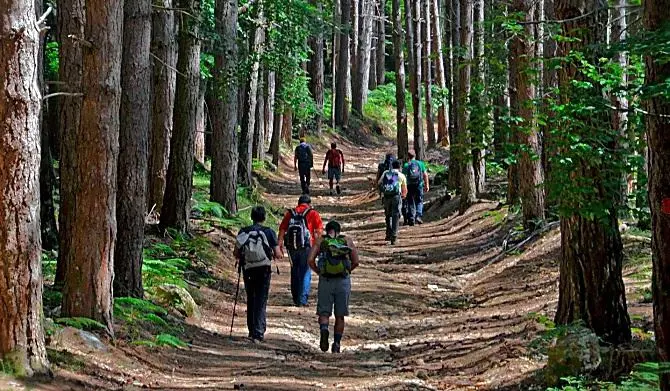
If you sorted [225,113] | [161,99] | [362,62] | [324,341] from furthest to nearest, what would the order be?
1. [362,62]
2. [225,113]
3. [161,99]
4. [324,341]

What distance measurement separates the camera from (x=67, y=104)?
1042 centimetres

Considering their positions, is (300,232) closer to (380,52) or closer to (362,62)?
(362,62)

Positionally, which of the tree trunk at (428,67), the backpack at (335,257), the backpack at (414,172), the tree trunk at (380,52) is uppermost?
the tree trunk at (380,52)

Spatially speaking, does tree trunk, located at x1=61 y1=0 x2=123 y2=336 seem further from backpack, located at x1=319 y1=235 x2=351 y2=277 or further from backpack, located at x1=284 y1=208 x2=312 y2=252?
backpack, located at x1=284 y1=208 x2=312 y2=252

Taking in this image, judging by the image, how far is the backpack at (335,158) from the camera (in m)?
28.6

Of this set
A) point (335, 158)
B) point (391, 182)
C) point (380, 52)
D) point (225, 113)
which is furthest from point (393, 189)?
point (380, 52)

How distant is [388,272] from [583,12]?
9.66m

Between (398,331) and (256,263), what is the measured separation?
2.90 metres

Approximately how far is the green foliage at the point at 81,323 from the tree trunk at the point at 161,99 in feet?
20.7

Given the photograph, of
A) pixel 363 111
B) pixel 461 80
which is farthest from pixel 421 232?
pixel 363 111

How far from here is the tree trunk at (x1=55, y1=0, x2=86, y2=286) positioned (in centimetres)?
980

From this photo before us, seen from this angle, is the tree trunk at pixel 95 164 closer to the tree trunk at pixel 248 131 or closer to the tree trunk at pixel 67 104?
the tree trunk at pixel 67 104

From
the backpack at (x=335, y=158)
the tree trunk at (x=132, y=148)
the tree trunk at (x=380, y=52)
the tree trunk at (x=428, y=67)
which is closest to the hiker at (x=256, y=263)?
the tree trunk at (x=132, y=148)

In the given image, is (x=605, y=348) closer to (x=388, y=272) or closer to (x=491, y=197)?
(x=388, y=272)
